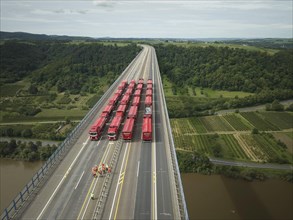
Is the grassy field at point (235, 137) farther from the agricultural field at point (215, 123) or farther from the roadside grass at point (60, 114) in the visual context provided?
the roadside grass at point (60, 114)

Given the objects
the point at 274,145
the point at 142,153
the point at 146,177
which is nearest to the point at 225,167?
the point at 274,145

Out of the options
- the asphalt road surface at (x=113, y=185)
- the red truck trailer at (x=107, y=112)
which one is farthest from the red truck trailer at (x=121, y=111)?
the asphalt road surface at (x=113, y=185)

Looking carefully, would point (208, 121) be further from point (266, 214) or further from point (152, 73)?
point (266, 214)

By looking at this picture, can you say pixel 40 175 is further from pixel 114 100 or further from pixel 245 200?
pixel 245 200

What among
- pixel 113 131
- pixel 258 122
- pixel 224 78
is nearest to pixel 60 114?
pixel 113 131

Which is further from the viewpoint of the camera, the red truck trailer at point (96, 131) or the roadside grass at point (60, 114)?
the roadside grass at point (60, 114)
